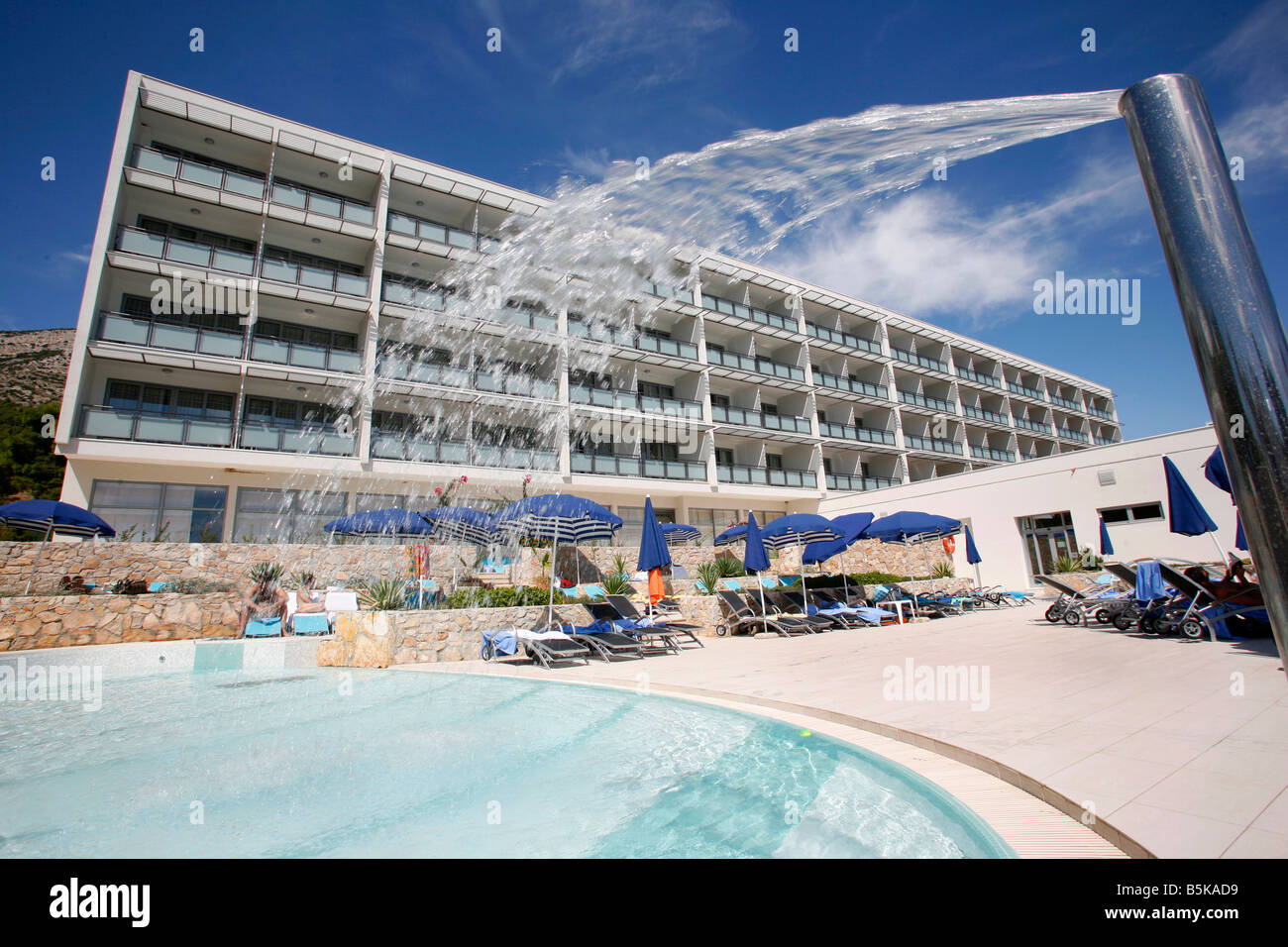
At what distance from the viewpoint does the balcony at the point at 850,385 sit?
35125 millimetres

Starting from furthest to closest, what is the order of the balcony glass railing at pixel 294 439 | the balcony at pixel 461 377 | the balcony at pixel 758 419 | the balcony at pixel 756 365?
the balcony at pixel 756 365, the balcony at pixel 758 419, the balcony at pixel 461 377, the balcony glass railing at pixel 294 439

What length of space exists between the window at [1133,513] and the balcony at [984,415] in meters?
22.1

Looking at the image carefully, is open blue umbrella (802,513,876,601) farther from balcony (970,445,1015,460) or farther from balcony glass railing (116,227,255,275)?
balcony (970,445,1015,460)

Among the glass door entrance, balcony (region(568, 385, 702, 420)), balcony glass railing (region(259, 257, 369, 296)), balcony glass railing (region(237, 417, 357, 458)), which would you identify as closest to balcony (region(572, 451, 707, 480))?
balcony (region(568, 385, 702, 420))

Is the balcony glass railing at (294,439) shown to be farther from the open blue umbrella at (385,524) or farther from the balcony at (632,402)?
the balcony at (632,402)

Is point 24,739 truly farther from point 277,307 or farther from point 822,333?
point 822,333

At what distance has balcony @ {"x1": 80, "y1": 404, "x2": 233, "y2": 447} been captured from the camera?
1780 cm

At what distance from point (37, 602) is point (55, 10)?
10.6m

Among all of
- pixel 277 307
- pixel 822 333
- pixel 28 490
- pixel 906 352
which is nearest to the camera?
pixel 277 307

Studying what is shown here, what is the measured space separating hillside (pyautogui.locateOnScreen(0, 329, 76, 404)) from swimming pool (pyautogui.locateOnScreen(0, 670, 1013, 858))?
231 feet

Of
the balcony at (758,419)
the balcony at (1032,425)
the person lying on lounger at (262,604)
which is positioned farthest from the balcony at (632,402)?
the balcony at (1032,425)

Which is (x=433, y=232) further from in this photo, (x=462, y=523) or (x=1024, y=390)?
(x=1024, y=390)
